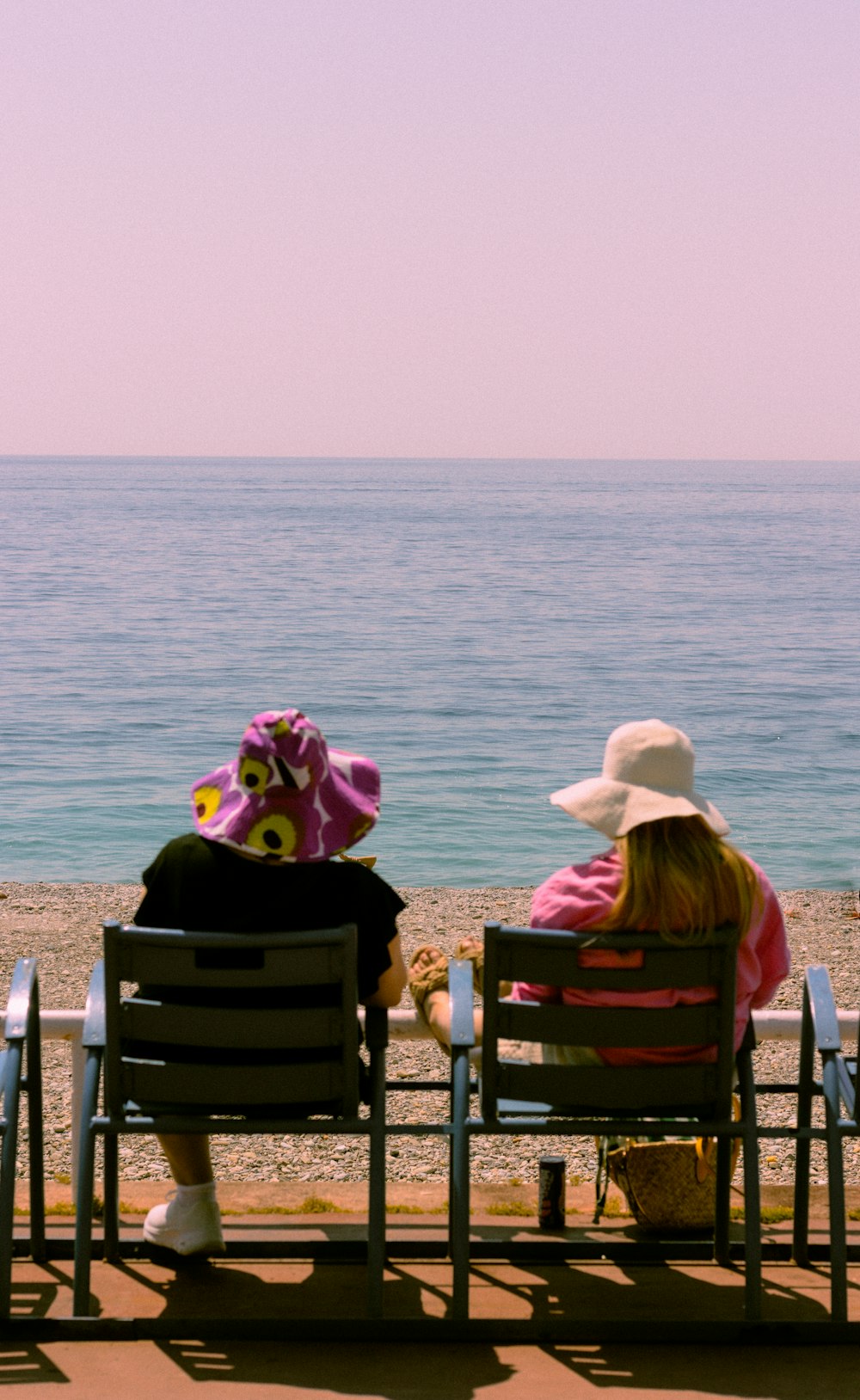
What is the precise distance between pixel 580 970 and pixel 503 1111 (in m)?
0.36

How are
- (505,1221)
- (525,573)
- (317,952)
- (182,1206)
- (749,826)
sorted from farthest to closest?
(525,573) < (749,826) < (505,1221) < (182,1206) < (317,952)

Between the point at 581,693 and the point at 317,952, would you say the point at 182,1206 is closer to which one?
the point at 317,952

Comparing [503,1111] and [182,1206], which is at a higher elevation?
[503,1111]

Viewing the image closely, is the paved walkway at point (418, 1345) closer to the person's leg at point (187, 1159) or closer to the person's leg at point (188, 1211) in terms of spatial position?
the person's leg at point (188, 1211)

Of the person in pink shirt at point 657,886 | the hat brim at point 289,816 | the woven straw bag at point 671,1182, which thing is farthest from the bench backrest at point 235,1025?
the woven straw bag at point 671,1182

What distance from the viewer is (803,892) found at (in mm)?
17953

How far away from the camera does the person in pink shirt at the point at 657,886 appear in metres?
3.08

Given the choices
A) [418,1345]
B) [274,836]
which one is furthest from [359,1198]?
[274,836]

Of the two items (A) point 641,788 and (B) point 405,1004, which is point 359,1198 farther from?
(A) point 641,788

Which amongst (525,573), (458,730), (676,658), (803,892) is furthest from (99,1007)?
(525,573)

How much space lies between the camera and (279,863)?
3201 mm

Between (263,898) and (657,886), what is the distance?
0.81 m

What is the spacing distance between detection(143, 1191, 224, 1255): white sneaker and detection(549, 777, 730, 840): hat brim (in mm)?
1163

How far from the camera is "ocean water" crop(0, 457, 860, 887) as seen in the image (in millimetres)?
24781
